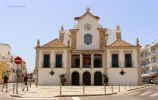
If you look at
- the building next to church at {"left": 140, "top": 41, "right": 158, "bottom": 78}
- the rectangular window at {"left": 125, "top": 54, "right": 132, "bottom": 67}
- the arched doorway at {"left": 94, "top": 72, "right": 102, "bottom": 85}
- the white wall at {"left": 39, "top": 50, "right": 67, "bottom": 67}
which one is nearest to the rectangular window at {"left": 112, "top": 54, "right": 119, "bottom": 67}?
the rectangular window at {"left": 125, "top": 54, "right": 132, "bottom": 67}

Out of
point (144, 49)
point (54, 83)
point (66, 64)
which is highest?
point (144, 49)

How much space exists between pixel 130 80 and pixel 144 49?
40444 millimetres

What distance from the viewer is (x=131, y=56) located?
183 ft

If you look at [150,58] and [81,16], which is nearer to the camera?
[81,16]

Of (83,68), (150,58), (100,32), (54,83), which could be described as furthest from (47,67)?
(150,58)

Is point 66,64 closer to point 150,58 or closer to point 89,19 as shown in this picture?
point 89,19

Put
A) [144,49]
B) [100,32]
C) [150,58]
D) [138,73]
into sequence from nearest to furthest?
[138,73], [100,32], [150,58], [144,49]

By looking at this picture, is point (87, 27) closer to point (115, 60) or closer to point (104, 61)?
point (104, 61)

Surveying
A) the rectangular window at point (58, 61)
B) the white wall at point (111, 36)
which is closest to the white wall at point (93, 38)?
the rectangular window at point (58, 61)

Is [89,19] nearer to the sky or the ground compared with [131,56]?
nearer to the sky

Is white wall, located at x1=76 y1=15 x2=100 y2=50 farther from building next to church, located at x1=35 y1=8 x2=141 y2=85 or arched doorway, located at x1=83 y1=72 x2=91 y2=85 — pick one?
arched doorway, located at x1=83 y1=72 x2=91 y2=85

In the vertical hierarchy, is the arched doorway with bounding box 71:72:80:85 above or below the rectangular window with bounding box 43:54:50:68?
below

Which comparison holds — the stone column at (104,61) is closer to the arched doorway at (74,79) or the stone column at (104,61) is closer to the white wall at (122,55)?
the white wall at (122,55)

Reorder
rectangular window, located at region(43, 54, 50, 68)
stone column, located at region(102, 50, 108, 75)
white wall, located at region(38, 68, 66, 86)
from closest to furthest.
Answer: stone column, located at region(102, 50, 108, 75)
white wall, located at region(38, 68, 66, 86)
rectangular window, located at region(43, 54, 50, 68)
